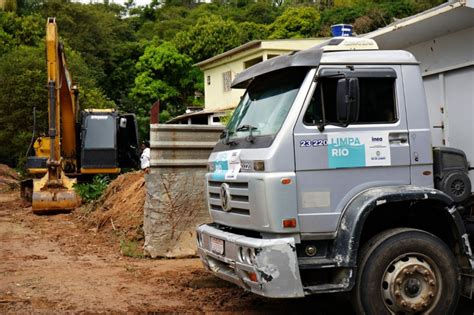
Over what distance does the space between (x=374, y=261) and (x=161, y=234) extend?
4.61 metres

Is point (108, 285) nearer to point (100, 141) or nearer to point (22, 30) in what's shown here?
point (100, 141)

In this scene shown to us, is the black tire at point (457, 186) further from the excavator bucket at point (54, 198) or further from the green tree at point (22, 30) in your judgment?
the green tree at point (22, 30)

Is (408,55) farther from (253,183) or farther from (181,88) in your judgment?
(181,88)

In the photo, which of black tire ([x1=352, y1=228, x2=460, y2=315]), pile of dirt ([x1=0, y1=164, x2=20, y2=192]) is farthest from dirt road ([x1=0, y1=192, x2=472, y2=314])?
pile of dirt ([x1=0, y1=164, x2=20, y2=192])

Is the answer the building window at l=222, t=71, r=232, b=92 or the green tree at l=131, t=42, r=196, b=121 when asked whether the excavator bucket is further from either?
the green tree at l=131, t=42, r=196, b=121

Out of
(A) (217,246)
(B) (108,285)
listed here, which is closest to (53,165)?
(B) (108,285)

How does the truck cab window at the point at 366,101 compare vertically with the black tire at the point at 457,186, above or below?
above

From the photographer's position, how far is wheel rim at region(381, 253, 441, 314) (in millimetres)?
5312

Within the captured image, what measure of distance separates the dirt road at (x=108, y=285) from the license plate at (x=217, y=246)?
35.3 inches

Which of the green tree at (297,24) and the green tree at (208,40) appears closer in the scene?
the green tree at (208,40)

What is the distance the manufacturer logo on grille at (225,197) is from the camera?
576 cm

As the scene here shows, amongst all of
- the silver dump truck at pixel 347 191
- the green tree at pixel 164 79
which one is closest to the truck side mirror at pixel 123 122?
the silver dump truck at pixel 347 191

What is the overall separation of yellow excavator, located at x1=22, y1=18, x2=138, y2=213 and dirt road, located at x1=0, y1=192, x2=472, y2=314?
3.67 metres

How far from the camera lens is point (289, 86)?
5699mm
